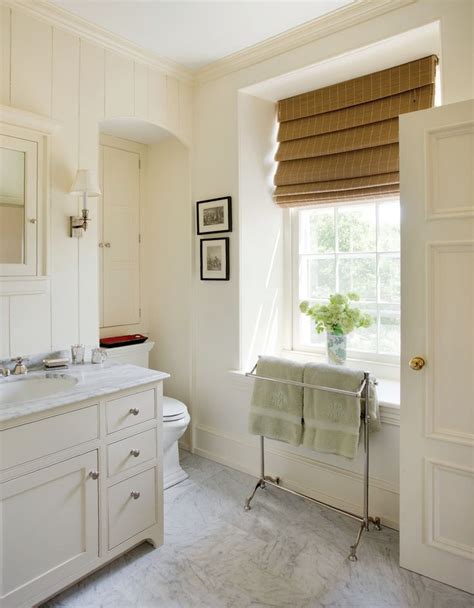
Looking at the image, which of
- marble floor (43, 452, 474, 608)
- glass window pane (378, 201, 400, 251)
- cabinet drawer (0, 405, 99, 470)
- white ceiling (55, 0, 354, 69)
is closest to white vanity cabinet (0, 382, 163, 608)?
cabinet drawer (0, 405, 99, 470)

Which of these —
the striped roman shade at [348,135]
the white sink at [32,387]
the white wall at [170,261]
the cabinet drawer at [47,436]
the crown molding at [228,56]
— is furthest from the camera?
the white wall at [170,261]

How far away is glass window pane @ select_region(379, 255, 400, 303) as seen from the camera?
2621mm

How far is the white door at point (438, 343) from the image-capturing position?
1.74m

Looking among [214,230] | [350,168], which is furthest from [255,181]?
[350,168]

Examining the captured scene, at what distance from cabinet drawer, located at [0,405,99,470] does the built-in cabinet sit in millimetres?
1468

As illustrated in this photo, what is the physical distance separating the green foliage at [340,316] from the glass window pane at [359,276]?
196 millimetres

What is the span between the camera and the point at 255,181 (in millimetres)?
2885

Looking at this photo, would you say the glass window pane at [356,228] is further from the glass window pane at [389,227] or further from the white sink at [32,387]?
the white sink at [32,387]

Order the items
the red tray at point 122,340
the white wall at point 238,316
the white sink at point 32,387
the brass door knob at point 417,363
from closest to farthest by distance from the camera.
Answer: the brass door knob at point 417,363 → the white sink at point 32,387 → the white wall at point 238,316 → the red tray at point 122,340

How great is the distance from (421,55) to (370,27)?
13.2 inches

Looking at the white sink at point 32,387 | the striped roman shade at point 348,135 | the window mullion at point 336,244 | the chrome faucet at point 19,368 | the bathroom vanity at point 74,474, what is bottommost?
the bathroom vanity at point 74,474

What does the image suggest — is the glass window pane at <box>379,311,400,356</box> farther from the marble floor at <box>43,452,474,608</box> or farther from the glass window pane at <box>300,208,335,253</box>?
the marble floor at <box>43,452,474,608</box>

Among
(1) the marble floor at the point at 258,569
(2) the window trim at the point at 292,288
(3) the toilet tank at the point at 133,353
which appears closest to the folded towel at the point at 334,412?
(1) the marble floor at the point at 258,569

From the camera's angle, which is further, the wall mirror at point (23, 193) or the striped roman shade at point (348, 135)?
the striped roman shade at point (348, 135)
